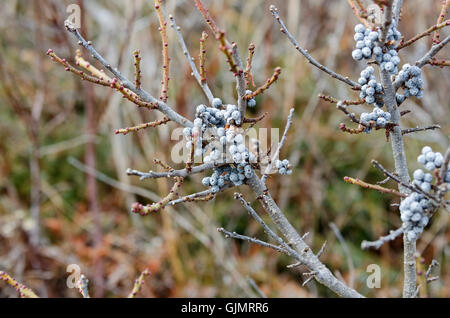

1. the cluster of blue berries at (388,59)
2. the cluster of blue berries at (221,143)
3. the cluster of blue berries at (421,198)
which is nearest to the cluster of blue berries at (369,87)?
the cluster of blue berries at (388,59)

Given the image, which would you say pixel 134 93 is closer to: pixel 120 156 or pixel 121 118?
pixel 120 156

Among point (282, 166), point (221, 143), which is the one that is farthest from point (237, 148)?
point (282, 166)

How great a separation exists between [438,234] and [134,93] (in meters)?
3.26

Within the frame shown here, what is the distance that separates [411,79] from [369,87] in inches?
5.2

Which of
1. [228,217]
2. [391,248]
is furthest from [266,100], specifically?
[391,248]

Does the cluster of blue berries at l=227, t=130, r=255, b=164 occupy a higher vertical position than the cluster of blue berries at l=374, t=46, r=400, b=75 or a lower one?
lower

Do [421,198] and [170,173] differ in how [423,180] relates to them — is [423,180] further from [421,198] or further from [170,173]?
[170,173]

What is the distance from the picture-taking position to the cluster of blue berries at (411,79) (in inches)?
46.7

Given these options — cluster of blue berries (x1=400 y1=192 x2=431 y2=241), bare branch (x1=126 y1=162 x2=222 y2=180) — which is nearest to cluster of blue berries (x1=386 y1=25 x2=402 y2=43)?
cluster of blue berries (x1=400 y1=192 x2=431 y2=241)

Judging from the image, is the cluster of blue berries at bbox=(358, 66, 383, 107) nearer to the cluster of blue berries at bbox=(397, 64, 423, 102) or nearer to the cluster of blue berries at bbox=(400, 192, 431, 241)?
the cluster of blue berries at bbox=(397, 64, 423, 102)

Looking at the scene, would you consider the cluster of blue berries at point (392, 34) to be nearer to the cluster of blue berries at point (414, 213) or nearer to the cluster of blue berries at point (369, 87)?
the cluster of blue berries at point (369, 87)

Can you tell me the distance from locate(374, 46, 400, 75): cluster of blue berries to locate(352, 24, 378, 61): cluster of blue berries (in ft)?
0.07

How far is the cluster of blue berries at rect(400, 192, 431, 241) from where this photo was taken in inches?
42.4

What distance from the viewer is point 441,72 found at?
152 inches
